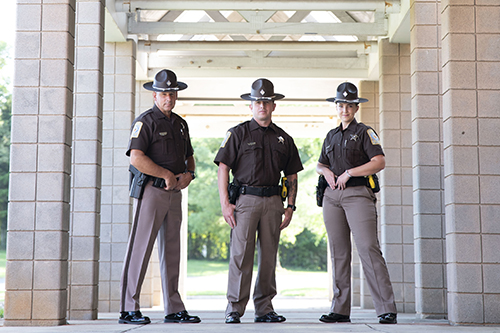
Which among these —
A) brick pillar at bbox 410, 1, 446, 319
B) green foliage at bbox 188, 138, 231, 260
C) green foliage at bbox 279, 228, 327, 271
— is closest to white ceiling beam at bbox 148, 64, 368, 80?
brick pillar at bbox 410, 1, 446, 319

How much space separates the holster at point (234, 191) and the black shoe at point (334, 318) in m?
1.01

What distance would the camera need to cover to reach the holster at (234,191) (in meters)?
4.30

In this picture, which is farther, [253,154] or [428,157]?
[428,157]

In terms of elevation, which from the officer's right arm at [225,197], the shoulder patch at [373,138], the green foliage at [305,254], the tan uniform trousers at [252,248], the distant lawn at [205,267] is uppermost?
the shoulder patch at [373,138]

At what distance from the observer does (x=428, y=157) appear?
5.30 meters

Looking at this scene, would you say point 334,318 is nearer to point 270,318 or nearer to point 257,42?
point 270,318

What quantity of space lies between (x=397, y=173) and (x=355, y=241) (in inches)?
123

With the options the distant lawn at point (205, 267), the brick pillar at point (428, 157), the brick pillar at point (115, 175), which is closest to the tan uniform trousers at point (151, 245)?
the brick pillar at point (428, 157)

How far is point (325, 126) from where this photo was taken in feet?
38.7

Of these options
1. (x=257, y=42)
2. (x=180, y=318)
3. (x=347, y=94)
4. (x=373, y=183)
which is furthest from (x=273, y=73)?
(x=180, y=318)

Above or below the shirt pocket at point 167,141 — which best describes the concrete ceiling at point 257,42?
above

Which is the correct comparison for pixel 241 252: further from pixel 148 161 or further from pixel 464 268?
pixel 464 268

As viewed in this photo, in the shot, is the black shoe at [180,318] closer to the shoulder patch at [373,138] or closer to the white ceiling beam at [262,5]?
the shoulder patch at [373,138]

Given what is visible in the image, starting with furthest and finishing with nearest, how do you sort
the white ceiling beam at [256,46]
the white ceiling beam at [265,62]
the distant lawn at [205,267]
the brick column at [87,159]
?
the distant lawn at [205,267] → the white ceiling beam at [265,62] → the white ceiling beam at [256,46] → the brick column at [87,159]
